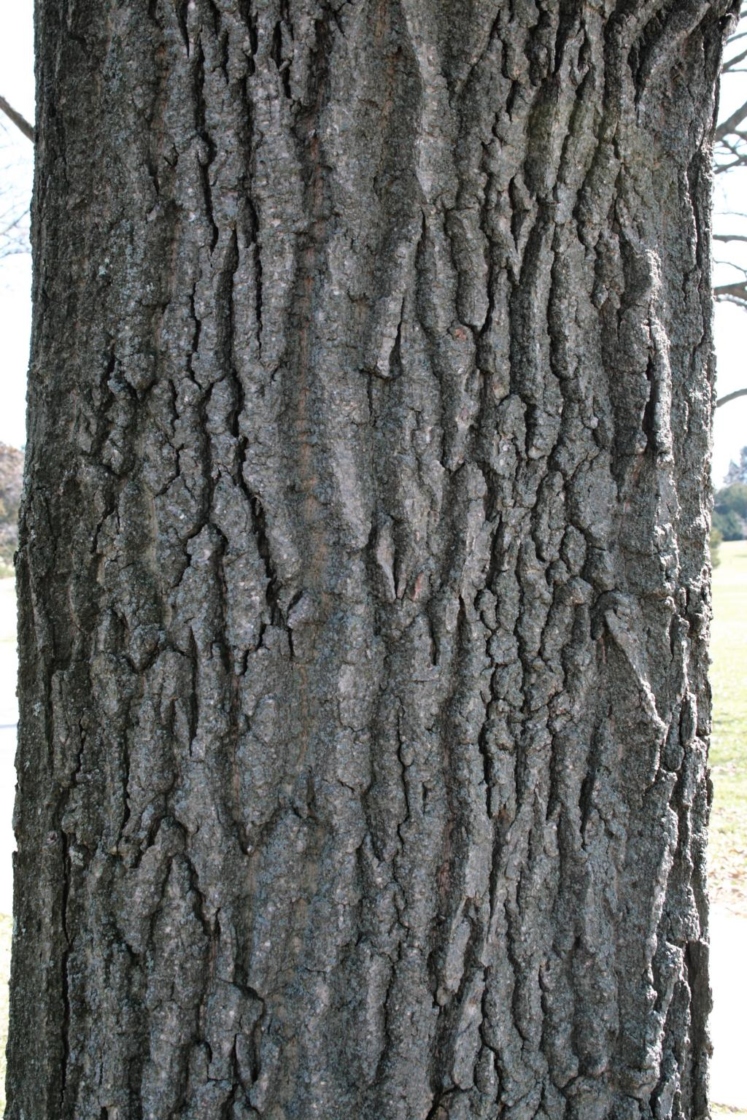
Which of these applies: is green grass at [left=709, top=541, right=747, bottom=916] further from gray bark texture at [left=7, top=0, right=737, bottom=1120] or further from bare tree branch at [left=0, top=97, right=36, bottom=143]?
bare tree branch at [left=0, top=97, right=36, bottom=143]

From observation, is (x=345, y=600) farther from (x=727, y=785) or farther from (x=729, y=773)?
(x=729, y=773)

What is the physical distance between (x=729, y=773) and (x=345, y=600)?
8.01 m

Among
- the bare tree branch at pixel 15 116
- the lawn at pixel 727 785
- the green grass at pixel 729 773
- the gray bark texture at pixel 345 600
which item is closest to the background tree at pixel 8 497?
the lawn at pixel 727 785

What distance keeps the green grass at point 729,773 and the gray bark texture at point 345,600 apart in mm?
4229

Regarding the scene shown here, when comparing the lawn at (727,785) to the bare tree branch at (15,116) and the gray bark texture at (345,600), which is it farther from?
the bare tree branch at (15,116)

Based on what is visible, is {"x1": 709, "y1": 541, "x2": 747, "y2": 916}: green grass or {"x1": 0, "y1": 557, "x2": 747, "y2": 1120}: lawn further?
{"x1": 709, "y1": 541, "x2": 747, "y2": 916}: green grass

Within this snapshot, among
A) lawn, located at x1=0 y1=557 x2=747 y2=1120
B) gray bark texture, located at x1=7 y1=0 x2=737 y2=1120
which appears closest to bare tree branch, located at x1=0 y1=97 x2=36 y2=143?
lawn, located at x1=0 y1=557 x2=747 y2=1120

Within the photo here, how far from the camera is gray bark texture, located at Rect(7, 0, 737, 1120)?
5.12 ft

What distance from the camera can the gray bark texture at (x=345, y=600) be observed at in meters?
1.56

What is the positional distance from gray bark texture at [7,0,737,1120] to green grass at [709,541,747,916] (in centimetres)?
423

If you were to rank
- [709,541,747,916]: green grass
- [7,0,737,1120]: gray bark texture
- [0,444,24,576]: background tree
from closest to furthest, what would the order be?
[7,0,737,1120]: gray bark texture
[709,541,747,916]: green grass
[0,444,24,576]: background tree

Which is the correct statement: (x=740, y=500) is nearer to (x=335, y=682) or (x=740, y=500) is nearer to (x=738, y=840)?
(x=738, y=840)

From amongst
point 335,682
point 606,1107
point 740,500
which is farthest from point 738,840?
point 740,500

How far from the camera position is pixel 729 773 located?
28.6 ft
